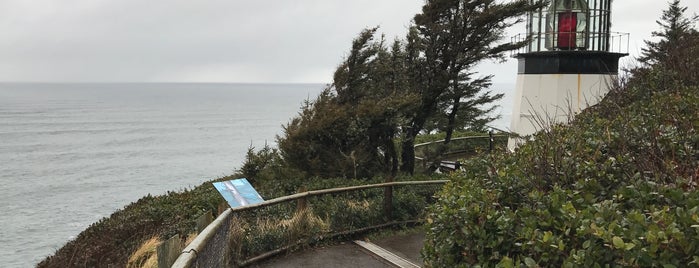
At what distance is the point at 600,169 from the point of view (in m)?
3.97

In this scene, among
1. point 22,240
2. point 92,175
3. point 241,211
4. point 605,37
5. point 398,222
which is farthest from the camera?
point 92,175

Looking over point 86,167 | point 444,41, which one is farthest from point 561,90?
point 86,167

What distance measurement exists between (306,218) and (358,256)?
90 centimetres

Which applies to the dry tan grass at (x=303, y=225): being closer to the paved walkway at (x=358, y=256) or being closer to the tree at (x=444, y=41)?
the paved walkway at (x=358, y=256)

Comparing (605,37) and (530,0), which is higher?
(530,0)

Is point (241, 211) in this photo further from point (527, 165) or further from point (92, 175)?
point (92, 175)

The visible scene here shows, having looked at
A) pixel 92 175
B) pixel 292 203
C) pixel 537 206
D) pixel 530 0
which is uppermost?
pixel 530 0

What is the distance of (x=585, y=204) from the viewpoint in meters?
3.26

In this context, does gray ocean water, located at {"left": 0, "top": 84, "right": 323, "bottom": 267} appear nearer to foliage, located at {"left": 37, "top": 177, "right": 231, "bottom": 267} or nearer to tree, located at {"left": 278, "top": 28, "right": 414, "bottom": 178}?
tree, located at {"left": 278, "top": 28, "right": 414, "bottom": 178}

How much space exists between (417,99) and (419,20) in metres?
3.37

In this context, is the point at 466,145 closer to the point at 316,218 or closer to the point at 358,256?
the point at 316,218

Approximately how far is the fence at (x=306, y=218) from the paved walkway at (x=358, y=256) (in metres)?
0.20

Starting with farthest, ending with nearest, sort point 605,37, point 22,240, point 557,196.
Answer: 1. point 22,240
2. point 605,37
3. point 557,196

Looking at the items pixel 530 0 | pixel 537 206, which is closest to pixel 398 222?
pixel 537 206
